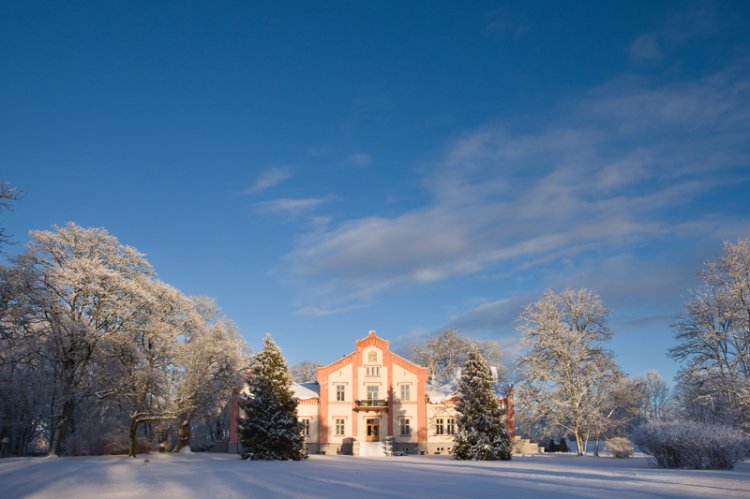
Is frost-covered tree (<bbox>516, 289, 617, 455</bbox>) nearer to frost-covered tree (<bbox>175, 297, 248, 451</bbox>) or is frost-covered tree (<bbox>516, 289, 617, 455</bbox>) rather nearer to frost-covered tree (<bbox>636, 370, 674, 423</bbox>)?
frost-covered tree (<bbox>175, 297, 248, 451</bbox>)

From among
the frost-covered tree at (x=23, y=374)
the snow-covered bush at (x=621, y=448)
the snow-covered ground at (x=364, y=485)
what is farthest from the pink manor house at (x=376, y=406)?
the snow-covered ground at (x=364, y=485)

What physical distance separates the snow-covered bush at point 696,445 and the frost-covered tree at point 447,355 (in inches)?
1582

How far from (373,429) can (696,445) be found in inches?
1201

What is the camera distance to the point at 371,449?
155 ft

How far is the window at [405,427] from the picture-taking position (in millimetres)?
51125

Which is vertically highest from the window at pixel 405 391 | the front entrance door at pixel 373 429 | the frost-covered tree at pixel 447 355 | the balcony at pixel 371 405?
the frost-covered tree at pixel 447 355

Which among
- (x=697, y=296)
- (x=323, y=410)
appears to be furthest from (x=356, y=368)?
(x=697, y=296)

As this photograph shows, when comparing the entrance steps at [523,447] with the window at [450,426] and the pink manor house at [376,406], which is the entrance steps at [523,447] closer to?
the pink manor house at [376,406]

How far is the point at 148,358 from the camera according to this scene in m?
40.9

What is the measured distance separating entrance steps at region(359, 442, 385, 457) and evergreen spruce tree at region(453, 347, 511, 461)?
28.9 ft

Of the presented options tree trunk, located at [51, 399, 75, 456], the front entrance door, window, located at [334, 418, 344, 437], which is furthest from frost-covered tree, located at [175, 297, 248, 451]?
the front entrance door

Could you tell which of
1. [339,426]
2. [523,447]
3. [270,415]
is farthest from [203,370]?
[523,447]

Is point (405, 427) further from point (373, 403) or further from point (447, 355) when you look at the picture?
point (447, 355)

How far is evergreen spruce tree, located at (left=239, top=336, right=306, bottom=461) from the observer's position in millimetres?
37156
